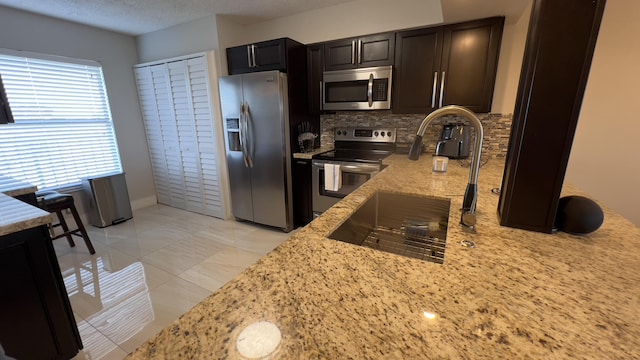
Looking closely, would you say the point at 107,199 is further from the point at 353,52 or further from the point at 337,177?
the point at 353,52

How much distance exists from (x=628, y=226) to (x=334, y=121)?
2691mm

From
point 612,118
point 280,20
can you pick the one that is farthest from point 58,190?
point 612,118

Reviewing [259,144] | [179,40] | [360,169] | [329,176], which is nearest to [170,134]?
[179,40]

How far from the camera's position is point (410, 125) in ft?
9.22

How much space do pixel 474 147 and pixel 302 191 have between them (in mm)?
2289

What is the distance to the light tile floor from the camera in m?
1.74

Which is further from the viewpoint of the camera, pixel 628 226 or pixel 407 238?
pixel 407 238

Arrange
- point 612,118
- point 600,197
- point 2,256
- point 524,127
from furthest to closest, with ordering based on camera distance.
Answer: point 600,197
point 612,118
point 2,256
point 524,127

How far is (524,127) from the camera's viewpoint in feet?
2.65

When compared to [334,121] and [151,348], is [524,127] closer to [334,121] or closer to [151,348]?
[151,348]

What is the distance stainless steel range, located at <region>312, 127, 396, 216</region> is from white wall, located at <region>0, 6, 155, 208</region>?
120 inches

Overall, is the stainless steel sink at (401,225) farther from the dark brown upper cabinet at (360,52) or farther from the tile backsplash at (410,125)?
the dark brown upper cabinet at (360,52)

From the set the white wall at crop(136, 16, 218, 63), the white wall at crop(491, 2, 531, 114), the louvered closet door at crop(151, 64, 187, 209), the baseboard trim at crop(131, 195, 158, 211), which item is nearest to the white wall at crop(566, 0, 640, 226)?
the white wall at crop(491, 2, 531, 114)

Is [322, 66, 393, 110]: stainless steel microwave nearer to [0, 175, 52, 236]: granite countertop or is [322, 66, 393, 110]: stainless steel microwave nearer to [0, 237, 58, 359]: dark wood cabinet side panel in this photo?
[0, 175, 52, 236]: granite countertop
